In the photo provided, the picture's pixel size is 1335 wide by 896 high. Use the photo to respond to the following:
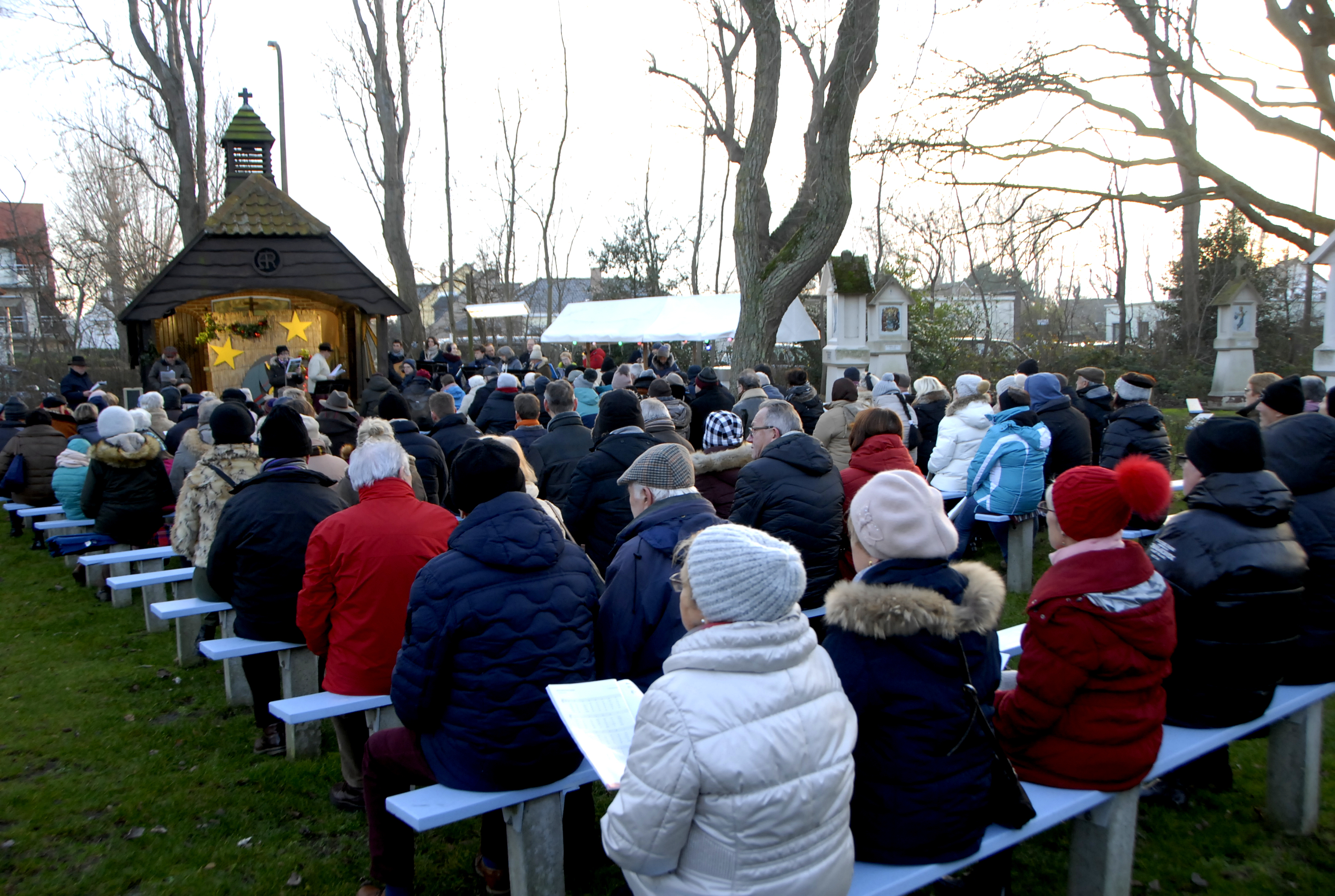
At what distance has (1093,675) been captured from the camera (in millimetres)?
2809

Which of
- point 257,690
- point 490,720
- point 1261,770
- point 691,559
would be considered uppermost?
point 691,559

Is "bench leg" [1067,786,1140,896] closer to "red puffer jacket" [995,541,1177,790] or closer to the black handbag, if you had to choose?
"red puffer jacket" [995,541,1177,790]

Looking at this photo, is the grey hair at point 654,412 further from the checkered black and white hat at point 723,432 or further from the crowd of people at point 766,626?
the crowd of people at point 766,626

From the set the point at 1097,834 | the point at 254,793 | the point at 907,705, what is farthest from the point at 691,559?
the point at 254,793

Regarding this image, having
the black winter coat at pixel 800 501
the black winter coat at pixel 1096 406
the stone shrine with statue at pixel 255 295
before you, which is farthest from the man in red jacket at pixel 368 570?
the stone shrine with statue at pixel 255 295

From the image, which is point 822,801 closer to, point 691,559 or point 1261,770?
point 691,559

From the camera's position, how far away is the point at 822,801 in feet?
6.67

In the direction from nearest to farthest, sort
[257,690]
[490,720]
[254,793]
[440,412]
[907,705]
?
[907,705] < [490,720] < [254,793] < [257,690] < [440,412]

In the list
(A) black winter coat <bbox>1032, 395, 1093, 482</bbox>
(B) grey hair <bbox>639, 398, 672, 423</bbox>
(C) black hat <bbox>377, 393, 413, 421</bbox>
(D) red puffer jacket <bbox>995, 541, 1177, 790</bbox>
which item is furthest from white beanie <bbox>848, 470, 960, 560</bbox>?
(A) black winter coat <bbox>1032, 395, 1093, 482</bbox>

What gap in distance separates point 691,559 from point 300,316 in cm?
1663

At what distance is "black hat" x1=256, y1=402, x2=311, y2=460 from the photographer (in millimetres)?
4414

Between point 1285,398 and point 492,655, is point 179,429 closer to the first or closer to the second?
point 492,655

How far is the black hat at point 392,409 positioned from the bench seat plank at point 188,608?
1.83 metres

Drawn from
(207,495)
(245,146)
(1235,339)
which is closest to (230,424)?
(207,495)
